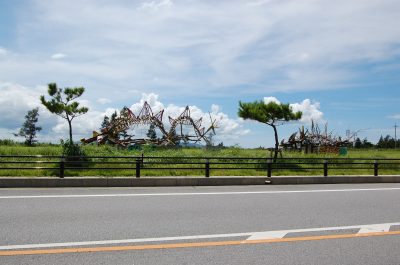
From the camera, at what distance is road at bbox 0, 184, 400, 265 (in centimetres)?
625

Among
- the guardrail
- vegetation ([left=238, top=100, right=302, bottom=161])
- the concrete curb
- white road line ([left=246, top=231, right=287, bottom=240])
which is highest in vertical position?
vegetation ([left=238, top=100, right=302, bottom=161])

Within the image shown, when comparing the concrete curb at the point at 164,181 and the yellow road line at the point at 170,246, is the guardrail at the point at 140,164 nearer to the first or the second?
the concrete curb at the point at 164,181

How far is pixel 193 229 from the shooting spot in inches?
316

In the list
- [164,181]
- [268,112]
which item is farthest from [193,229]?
[268,112]

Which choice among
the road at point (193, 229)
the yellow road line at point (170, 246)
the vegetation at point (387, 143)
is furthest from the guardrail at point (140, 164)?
the vegetation at point (387, 143)

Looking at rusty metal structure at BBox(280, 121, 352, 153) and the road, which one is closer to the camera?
the road

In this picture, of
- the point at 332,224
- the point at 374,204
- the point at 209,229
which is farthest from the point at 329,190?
the point at 209,229

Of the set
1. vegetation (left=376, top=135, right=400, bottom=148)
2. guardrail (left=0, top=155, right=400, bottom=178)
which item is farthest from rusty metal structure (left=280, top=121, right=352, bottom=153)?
vegetation (left=376, top=135, right=400, bottom=148)

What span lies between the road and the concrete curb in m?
1.37

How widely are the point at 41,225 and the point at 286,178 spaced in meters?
11.8

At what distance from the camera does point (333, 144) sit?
44031 millimetres

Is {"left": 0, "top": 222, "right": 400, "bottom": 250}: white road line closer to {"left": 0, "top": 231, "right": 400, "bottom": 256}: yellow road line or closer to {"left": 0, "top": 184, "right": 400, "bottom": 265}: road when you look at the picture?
{"left": 0, "top": 184, "right": 400, "bottom": 265}: road

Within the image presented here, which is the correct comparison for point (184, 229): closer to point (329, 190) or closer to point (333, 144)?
point (329, 190)

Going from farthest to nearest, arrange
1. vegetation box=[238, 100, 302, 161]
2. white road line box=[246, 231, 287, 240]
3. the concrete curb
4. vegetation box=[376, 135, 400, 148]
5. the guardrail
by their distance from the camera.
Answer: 1. vegetation box=[376, 135, 400, 148]
2. vegetation box=[238, 100, 302, 161]
3. the guardrail
4. the concrete curb
5. white road line box=[246, 231, 287, 240]
